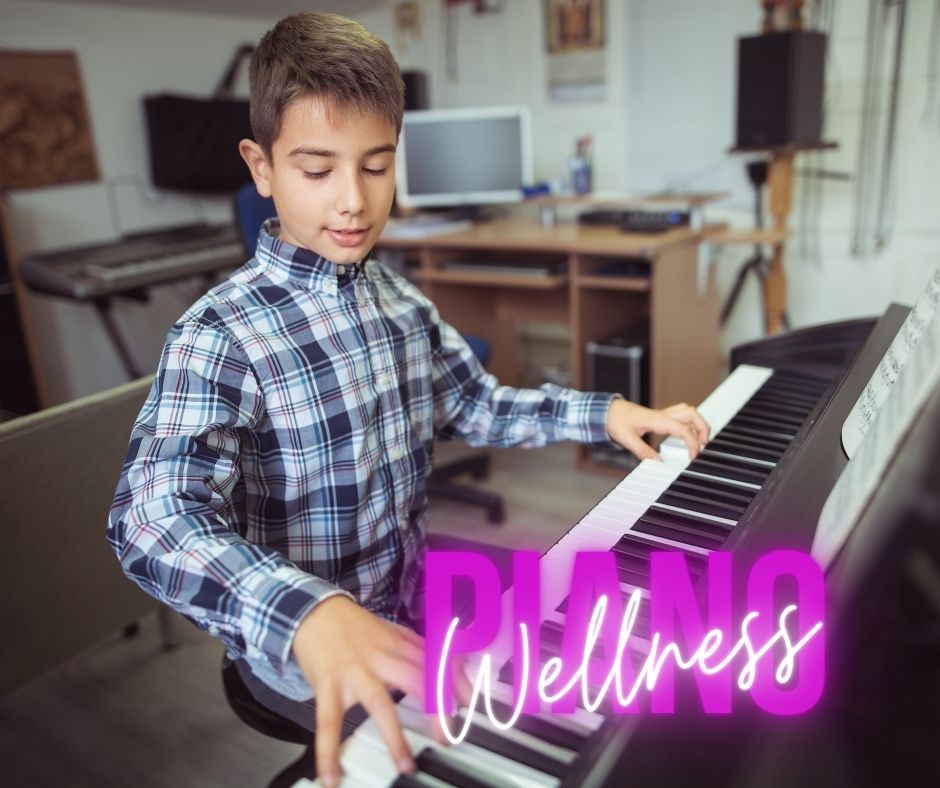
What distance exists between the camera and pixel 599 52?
3.57 m

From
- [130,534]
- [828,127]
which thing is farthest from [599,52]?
[130,534]

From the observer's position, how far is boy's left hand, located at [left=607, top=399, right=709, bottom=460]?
1054 millimetres

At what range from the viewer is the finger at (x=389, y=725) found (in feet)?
1.86

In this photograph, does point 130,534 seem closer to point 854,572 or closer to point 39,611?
point 854,572

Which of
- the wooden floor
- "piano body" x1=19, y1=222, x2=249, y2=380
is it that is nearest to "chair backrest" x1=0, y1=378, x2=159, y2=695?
the wooden floor

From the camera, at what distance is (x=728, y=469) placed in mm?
1014

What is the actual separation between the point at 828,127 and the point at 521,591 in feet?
9.64

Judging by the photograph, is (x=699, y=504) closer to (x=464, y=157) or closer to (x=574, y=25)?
(x=464, y=157)

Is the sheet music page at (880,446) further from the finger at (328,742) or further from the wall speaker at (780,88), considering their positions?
the wall speaker at (780,88)

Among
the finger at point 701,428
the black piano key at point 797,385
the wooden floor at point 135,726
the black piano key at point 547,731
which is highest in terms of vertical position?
the finger at point 701,428

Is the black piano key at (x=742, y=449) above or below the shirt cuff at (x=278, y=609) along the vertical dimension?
below

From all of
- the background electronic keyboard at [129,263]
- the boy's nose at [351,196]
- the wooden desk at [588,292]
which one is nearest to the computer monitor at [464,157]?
the wooden desk at [588,292]

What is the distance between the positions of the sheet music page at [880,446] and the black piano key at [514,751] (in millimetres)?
266

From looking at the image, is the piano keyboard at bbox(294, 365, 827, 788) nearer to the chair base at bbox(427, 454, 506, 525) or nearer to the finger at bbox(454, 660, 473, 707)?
the finger at bbox(454, 660, 473, 707)
